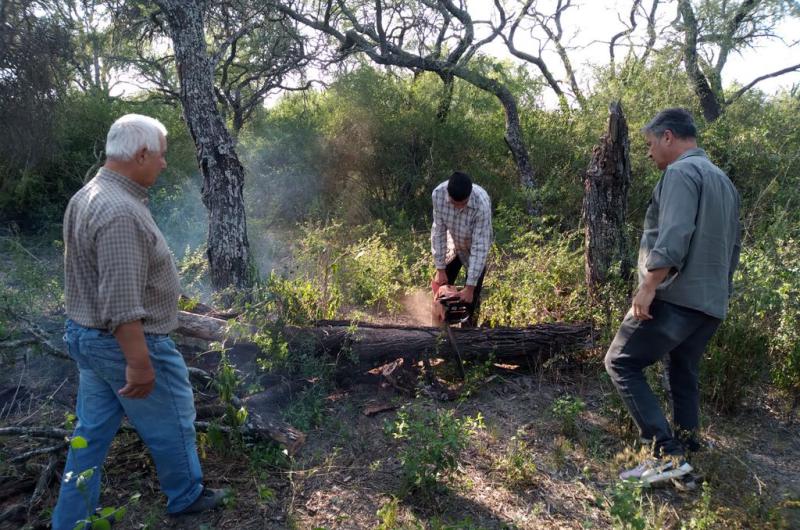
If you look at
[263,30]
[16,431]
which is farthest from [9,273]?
[263,30]

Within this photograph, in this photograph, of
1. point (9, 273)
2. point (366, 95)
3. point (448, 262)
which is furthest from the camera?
point (366, 95)

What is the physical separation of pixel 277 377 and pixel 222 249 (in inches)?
73.7

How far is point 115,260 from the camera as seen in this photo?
2.37 meters

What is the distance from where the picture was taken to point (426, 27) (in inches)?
456

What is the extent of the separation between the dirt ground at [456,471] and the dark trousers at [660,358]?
0.26 meters

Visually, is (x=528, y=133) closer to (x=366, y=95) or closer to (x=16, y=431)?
(x=366, y=95)

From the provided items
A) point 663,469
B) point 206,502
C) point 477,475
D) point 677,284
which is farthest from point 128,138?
point 663,469

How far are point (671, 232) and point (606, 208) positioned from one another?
7.87ft

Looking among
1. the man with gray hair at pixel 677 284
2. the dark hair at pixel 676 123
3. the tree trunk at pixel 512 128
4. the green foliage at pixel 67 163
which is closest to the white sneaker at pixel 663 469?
the man with gray hair at pixel 677 284

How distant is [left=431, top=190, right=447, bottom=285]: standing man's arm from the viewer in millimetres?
5008

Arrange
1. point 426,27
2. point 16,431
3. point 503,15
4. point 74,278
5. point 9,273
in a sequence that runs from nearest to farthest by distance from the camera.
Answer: point 74,278 → point 16,431 → point 9,273 → point 426,27 → point 503,15

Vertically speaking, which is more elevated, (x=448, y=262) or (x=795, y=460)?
(x=448, y=262)

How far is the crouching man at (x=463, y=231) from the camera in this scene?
4.63 metres

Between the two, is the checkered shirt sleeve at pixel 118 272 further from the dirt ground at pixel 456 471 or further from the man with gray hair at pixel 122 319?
the dirt ground at pixel 456 471
